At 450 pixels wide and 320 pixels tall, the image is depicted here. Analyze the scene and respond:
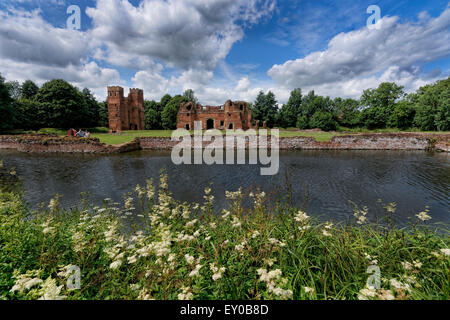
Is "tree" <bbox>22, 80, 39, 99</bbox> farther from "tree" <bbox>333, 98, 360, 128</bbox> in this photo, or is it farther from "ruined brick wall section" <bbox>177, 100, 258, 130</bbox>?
"tree" <bbox>333, 98, 360, 128</bbox>

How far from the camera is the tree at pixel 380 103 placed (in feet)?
177

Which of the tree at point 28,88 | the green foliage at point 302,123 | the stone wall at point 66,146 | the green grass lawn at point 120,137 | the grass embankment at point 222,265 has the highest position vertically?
the tree at point 28,88

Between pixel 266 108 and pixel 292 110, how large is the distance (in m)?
10.9

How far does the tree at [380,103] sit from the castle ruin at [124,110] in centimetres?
6662

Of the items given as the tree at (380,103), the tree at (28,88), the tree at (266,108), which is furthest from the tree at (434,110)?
the tree at (28,88)

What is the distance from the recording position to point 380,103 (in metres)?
58.3

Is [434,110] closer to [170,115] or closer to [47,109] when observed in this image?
[170,115]

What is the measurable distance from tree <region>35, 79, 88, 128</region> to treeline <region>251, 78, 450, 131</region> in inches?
1891

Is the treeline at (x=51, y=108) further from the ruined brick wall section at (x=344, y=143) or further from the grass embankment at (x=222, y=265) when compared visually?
the grass embankment at (x=222, y=265)

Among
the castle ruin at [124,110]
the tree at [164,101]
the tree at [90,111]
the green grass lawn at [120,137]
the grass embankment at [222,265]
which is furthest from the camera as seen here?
the tree at [164,101]

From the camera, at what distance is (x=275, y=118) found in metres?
57.7

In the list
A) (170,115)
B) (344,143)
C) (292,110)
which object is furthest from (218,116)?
(292,110)
